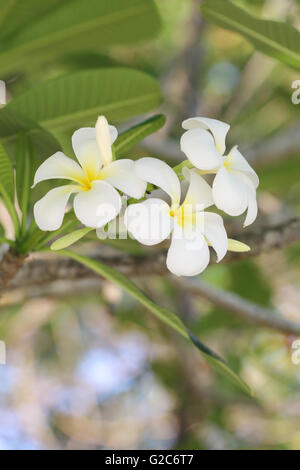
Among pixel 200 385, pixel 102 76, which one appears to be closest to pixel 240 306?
pixel 102 76

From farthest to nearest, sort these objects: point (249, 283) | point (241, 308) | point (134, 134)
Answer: point (249, 283) → point (241, 308) → point (134, 134)

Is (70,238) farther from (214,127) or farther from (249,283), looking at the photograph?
(249,283)

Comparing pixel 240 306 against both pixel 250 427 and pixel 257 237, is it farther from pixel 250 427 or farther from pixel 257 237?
pixel 250 427

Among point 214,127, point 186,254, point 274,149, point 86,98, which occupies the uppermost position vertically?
point 274,149

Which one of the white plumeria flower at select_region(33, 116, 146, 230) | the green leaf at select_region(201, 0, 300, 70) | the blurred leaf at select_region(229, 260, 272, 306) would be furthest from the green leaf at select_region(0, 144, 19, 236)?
the blurred leaf at select_region(229, 260, 272, 306)

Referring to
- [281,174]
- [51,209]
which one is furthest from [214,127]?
[281,174]

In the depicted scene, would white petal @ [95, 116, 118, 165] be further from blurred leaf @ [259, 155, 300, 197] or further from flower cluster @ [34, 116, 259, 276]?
blurred leaf @ [259, 155, 300, 197]

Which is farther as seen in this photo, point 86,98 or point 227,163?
point 86,98
